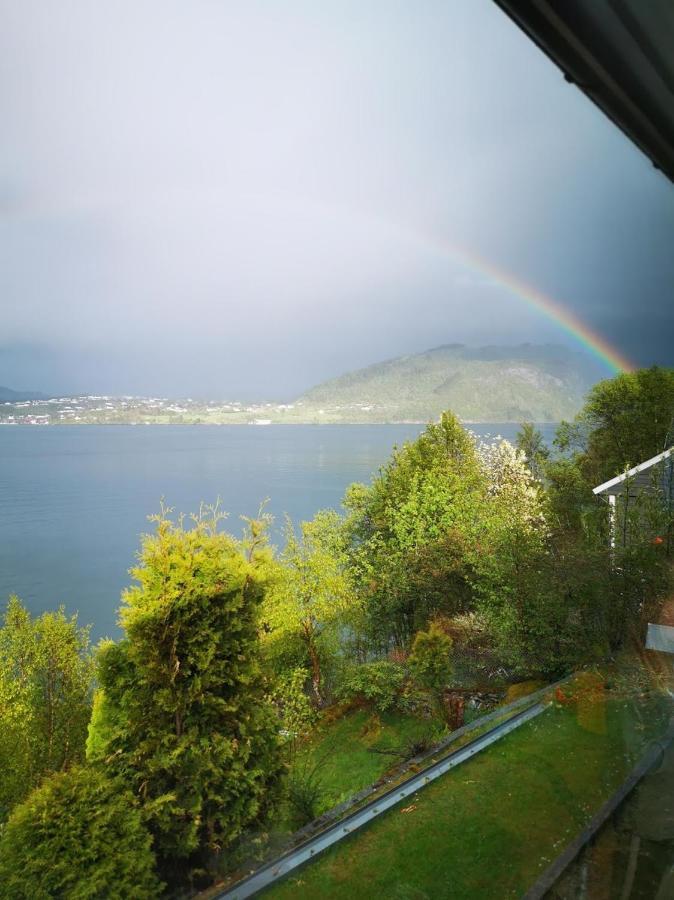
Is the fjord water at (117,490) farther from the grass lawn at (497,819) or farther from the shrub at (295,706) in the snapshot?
the shrub at (295,706)

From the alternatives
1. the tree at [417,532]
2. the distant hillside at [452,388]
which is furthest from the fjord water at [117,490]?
the tree at [417,532]

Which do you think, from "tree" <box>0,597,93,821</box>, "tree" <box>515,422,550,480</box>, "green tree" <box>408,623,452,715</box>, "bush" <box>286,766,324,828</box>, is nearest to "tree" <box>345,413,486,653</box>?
"green tree" <box>408,623,452,715</box>

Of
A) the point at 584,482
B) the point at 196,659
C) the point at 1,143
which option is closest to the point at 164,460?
the point at 1,143

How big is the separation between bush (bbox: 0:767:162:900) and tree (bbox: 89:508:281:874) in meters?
0.34

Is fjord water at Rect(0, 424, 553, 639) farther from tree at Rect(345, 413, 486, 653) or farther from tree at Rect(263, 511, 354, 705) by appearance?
tree at Rect(345, 413, 486, 653)

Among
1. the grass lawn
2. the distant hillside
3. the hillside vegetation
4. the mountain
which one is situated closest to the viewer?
the grass lawn

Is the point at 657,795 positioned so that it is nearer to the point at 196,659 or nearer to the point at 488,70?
the point at 488,70

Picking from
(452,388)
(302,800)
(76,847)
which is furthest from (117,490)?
(452,388)

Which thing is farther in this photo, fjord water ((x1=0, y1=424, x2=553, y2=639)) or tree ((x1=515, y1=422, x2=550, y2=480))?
fjord water ((x1=0, y1=424, x2=553, y2=639))

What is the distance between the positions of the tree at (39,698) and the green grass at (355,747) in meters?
3.75

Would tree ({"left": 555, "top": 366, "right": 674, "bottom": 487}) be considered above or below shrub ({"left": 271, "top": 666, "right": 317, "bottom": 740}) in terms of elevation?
above

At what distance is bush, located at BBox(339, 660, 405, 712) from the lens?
7777mm

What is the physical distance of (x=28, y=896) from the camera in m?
2.47

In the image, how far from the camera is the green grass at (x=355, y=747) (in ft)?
18.0
